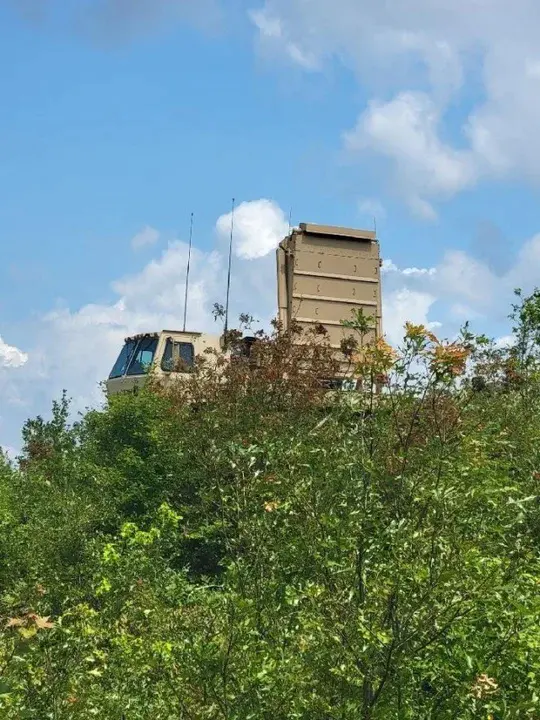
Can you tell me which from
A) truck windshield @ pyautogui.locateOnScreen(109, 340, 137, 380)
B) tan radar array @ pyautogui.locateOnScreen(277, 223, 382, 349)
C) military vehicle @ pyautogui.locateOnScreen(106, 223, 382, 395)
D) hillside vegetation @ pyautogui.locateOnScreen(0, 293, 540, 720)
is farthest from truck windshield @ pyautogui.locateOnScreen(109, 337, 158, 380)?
hillside vegetation @ pyautogui.locateOnScreen(0, 293, 540, 720)

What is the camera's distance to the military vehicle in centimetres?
1942

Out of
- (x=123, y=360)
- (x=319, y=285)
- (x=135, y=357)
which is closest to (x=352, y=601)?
(x=319, y=285)

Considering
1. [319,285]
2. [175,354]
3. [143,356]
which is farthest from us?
[143,356]

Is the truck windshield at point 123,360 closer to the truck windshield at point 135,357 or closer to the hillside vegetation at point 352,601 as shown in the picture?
the truck windshield at point 135,357

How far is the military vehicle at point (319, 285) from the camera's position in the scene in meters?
19.4

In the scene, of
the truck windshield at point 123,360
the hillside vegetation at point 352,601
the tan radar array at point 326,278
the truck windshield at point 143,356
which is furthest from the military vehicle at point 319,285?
the hillside vegetation at point 352,601

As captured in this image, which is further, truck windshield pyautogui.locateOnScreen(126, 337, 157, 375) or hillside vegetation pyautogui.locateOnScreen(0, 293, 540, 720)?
truck windshield pyautogui.locateOnScreen(126, 337, 157, 375)

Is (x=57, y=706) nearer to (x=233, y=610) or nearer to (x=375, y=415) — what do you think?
A: (x=233, y=610)

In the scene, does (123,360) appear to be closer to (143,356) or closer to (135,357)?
(135,357)

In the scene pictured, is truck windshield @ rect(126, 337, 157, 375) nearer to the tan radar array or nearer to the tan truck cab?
the tan truck cab

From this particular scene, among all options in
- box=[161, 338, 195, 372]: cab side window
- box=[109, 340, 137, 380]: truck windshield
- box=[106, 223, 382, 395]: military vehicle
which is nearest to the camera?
box=[106, 223, 382, 395]: military vehicle

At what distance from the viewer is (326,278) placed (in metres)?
19.7

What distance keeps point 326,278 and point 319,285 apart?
0.20 metres

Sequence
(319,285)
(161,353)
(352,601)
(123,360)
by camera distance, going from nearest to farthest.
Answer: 1. (352,601)
2. (319,285)
3. (161,353)
4. (123,360)
